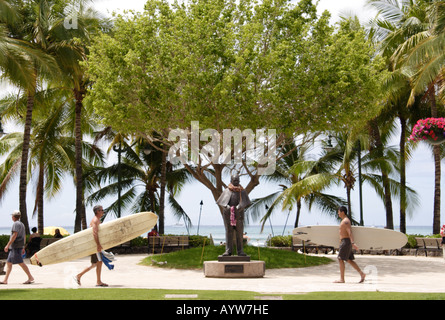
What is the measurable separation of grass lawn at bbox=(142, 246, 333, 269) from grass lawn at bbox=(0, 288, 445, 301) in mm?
7125

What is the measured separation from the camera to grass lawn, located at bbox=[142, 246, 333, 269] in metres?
16.7

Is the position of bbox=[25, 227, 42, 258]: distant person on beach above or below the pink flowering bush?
below

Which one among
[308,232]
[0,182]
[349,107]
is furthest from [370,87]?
[0,182]

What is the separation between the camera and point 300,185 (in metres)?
24.4

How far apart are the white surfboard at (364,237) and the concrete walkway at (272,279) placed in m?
0.83

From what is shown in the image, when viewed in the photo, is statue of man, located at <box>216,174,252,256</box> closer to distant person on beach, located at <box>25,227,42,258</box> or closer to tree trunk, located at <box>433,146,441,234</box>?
distant person on beach, located at <box>25,227,42,258</box>

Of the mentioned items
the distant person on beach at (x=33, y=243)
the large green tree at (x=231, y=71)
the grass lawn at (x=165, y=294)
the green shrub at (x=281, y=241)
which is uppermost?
the large green tree at (x=231, y=71)

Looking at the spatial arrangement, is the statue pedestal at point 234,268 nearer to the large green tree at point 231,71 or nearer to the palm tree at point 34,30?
the large green tree at point 231,71

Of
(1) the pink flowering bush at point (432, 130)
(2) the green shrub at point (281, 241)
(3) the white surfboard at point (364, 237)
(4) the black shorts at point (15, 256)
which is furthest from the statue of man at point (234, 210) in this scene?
(2) the green shrub at point (281, 241)

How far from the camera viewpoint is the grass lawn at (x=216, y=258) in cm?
1670

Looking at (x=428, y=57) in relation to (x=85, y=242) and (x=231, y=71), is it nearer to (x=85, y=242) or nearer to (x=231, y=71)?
(x=231, y=71)

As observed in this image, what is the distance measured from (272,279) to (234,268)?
39.9 inches

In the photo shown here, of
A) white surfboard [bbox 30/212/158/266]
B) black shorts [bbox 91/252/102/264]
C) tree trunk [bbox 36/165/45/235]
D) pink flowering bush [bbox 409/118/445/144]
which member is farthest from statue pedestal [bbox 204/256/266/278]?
tree trunk [bbox 36/165/45/235]

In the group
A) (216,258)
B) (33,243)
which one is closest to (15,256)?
(216,258)
